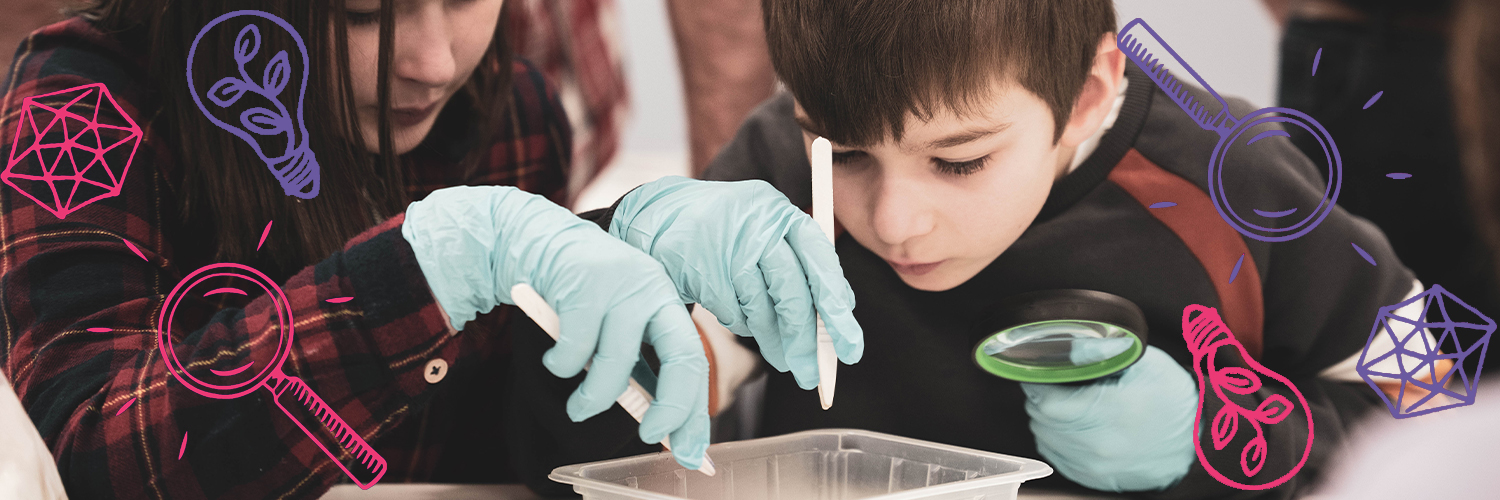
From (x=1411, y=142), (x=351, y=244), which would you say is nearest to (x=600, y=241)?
(x=351, y=244)

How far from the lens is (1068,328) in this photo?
838 mm

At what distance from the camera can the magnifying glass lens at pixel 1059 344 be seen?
0.84m

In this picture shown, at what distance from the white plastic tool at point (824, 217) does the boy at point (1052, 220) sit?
0.08 meters

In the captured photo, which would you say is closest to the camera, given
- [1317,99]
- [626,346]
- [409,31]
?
[626,346]

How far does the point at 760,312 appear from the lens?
2.60ft

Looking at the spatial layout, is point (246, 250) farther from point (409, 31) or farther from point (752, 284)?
point (752, 284)

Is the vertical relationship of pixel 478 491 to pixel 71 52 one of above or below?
below

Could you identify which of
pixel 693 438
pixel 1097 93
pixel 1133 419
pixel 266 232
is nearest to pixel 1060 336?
pixel 1133 419

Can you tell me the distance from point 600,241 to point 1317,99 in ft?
2.38

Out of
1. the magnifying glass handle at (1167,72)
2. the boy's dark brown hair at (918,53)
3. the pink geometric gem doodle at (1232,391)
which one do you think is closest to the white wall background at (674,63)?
the magnifying glass handle at (1167,72)

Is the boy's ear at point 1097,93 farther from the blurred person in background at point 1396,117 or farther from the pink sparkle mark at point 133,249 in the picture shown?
the pink sparkle mark at point 133,249

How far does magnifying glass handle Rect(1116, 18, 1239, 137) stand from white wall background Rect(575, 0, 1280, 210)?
0.6 inches

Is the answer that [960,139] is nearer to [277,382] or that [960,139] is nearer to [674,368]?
[674,368]

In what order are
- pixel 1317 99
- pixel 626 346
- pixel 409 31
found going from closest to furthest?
1. pixel 626 346
2. pixel 409 31
3. pixel 1317 99
